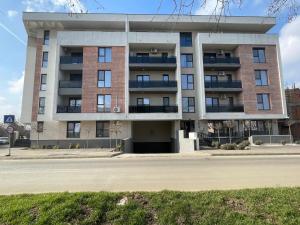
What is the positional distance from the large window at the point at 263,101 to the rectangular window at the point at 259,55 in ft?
16.4

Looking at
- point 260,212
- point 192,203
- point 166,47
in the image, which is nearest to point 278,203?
point 260,212

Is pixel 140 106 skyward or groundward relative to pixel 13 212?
skyward

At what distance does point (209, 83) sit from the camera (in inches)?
1352

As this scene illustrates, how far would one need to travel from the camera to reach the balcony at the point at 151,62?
33.3 metres

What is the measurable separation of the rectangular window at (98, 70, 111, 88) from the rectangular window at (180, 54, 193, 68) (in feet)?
35.1

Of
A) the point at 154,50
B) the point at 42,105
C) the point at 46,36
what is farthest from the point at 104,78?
the point at 46,36

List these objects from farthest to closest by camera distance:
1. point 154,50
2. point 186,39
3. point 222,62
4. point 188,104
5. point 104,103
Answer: point 186,39, point 154,50, point 188,104, point 222,62, point 104,103

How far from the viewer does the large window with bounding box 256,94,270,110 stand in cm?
3369

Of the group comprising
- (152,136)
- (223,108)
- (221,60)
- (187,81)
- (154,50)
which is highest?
(154,50)

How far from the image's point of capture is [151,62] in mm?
33562

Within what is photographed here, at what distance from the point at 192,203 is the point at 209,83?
30.5 m

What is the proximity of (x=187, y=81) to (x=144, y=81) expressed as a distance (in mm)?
6579

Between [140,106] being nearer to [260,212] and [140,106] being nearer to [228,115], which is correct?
[228,115]

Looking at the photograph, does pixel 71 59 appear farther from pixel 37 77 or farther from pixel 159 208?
pixel 159 208
